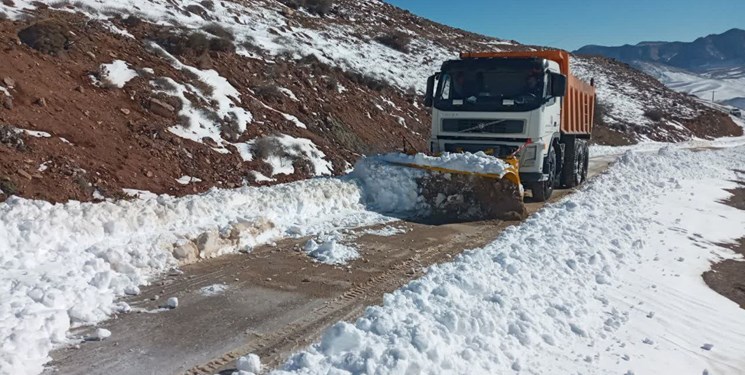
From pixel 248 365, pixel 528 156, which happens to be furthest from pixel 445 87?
pixel 248 365

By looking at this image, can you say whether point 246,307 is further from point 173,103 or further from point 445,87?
point 173,103

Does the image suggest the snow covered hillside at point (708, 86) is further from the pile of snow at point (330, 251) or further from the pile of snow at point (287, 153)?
the pile of snow at point (330, 251)

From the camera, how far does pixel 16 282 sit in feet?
17.0

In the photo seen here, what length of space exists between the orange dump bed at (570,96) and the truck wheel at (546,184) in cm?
122

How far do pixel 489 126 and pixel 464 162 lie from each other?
4.11 ft

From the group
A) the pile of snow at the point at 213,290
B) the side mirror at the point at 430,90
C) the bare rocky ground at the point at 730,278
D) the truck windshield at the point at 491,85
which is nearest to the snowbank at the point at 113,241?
the pile of snow at the point at 213,290

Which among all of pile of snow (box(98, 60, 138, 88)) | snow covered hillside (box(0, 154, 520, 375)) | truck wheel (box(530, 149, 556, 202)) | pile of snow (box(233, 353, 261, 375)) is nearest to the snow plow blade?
snow covered hillside (box(0, 154, 520, 375))

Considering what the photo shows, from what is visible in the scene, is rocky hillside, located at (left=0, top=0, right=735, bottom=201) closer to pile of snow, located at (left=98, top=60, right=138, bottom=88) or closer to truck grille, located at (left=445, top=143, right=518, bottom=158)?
pile of snow, located at (left=98, top=60, right=138, bottom=88)

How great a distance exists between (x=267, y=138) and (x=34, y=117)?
215 inches

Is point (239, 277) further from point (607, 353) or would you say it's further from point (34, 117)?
point (34, 117)

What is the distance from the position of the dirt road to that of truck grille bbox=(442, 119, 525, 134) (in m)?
3.13

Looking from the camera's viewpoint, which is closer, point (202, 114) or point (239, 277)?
point (239, 277)

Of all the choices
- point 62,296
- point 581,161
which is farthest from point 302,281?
point 581,161

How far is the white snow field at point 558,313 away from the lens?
4258 millimetres
